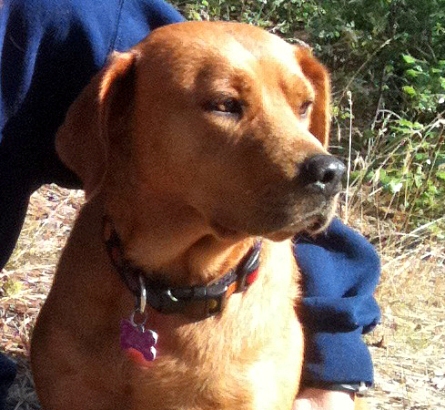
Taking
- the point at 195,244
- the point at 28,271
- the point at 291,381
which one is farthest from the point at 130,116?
the point at 28,271

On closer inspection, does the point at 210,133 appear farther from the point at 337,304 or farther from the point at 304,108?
the point at 337,304

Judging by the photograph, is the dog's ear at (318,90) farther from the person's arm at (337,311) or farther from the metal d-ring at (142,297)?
the metal d-ring at (142,297)

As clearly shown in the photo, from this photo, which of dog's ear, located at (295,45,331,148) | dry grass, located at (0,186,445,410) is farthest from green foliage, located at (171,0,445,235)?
dog's ear, located at (295,45,331,148)

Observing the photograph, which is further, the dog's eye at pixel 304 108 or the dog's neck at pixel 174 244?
the dog's eye at pixel 304 108

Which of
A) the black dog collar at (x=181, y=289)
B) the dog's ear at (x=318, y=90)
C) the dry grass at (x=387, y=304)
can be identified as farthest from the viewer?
the dry grass at (x=387, y=304)

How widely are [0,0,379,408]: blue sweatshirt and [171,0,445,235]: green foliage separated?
194 cm

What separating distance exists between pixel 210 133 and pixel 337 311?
0.83m

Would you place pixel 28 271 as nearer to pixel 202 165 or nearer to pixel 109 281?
pixel 109 281

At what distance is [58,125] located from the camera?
115 inches

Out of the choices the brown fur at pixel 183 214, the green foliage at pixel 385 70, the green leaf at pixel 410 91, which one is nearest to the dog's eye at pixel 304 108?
the brown fur at pixel 183 214

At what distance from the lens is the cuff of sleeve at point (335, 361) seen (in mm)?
2943

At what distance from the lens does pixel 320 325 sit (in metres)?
3.01

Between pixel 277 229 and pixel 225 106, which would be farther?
pixel 225 106

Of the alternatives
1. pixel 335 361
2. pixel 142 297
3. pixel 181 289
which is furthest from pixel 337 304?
pixel 142 297
